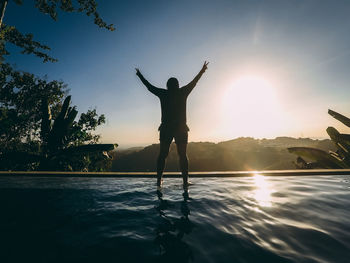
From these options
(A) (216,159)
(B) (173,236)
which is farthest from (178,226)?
(A) (216,159)

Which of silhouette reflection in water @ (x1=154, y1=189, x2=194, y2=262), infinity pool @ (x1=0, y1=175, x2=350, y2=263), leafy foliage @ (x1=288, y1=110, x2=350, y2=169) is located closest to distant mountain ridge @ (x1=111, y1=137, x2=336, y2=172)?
leafy foliage @ (x1=288, y1=110, x2=350, y2=169)

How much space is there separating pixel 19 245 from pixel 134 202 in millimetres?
1349

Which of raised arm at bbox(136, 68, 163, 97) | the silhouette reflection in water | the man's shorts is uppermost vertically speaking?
raised arm at bbox(136, 68, 163, 97)

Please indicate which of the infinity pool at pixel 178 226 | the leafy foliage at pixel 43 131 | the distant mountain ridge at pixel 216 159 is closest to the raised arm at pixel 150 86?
the infinity pool at pixel 178 226

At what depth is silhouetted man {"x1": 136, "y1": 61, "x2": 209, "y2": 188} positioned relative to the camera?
12.4 feet

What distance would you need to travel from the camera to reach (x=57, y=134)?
28.9ft

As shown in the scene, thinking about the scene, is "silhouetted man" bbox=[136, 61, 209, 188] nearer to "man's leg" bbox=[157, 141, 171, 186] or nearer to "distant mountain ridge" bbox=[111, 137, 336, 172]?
"man's leg" bbox=[157, 141, 171, 186]

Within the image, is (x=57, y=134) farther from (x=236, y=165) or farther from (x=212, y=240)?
(x=236, y=165)

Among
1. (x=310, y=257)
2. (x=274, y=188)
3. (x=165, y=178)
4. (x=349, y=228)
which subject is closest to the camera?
(x=310, y=257)

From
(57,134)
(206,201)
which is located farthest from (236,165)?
(206,201)

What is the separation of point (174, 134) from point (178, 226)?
84.8 inches

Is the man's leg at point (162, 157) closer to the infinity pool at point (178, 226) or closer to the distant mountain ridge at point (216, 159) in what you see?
the infinity pool at point (178, 226)

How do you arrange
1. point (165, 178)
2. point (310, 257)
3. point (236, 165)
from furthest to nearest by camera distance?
point (236, 165) → point (165, 178) → point (310, 257)

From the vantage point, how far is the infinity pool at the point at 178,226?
1.34 meters
